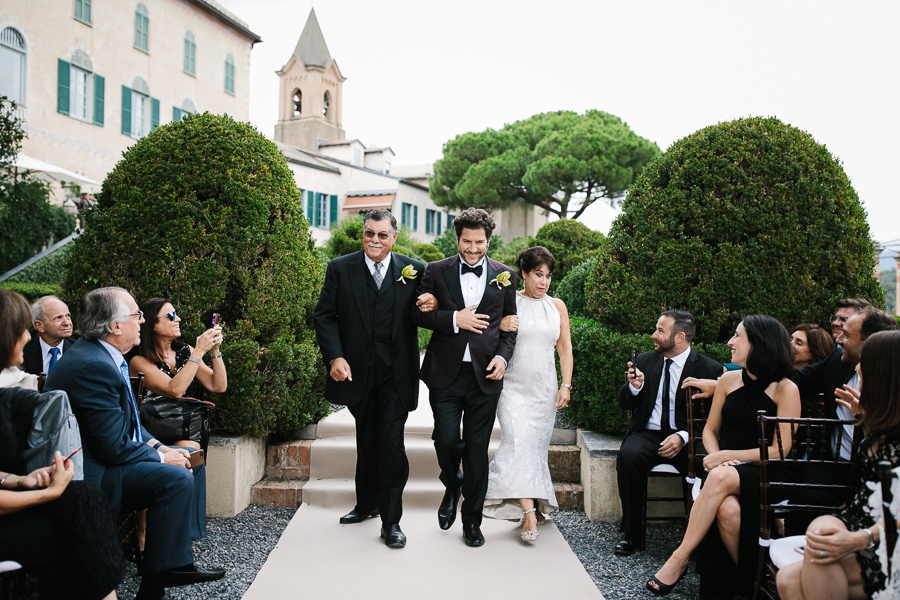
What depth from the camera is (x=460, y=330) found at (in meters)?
4.23

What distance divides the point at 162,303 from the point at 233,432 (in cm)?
119

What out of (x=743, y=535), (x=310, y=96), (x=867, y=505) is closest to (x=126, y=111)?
(x=743, y=535)

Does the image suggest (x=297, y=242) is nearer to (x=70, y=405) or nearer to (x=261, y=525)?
(x=261, y=525)

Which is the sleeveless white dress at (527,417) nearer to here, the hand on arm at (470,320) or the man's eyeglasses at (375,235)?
the hand on arm at (470,320)

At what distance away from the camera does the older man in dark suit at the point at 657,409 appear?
13.9 ft

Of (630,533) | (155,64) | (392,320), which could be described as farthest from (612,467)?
(155,64)

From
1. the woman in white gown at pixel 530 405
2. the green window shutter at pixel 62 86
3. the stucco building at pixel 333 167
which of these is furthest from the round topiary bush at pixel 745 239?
the stucco building at pixel 333 167

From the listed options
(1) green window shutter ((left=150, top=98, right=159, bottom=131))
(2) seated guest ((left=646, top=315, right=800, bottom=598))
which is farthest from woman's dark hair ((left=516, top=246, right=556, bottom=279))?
(1) green window shutter ((left=150, top=98, right=159, bottom=131))

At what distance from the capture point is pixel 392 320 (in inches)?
172

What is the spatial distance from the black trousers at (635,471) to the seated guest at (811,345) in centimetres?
→ 104

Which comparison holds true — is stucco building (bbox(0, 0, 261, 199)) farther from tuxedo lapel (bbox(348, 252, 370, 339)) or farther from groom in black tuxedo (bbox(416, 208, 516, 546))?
groom in black tuxedo (bbox(416, 208, 516, 546))

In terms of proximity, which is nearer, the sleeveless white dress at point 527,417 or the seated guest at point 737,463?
the seated guest at point 737,463

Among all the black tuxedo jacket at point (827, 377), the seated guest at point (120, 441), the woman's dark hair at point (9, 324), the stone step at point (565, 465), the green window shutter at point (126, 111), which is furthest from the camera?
the green window shutter at point (126, 111)

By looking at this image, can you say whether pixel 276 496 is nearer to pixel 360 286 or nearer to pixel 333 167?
pixel 360 286
